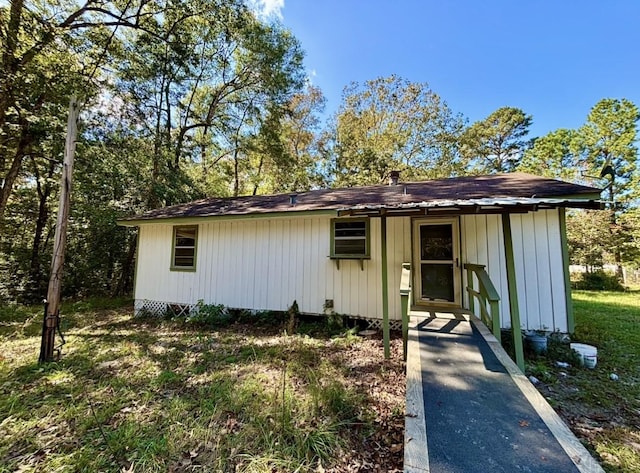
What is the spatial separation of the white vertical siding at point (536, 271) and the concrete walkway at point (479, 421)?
1.95 metres

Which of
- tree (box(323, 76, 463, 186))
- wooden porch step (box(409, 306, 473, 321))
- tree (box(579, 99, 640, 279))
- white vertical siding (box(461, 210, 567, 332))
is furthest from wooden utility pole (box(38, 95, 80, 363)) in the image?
tree (box(579, 99, 640, 279))

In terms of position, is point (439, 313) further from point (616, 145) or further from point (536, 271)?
point (616, 145)

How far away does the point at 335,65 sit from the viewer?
14.3 meters

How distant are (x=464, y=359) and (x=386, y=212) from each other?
2.18 metres

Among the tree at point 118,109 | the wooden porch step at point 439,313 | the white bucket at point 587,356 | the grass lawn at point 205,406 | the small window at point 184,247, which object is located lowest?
the grass lawn at point 205,406

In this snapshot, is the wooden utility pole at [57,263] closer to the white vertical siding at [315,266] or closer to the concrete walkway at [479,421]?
the white vertical siding at [315,266]

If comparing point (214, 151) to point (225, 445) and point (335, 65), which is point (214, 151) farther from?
point (225, 445)

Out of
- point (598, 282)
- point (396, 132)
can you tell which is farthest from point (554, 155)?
point (396, 132)

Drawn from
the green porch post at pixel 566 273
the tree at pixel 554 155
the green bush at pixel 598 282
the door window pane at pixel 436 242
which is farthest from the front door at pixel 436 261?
the tree at pixel 554 155

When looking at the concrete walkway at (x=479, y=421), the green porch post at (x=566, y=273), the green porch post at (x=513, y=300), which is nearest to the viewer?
the concrete walkway at (x=479, y=421)

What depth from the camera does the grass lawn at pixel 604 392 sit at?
2394 mm

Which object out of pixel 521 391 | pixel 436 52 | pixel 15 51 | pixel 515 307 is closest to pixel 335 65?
pixel 436 52

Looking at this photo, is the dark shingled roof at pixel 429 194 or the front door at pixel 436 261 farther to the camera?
the front door at pixel 436 261

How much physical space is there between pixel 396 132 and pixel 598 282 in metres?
12.7
